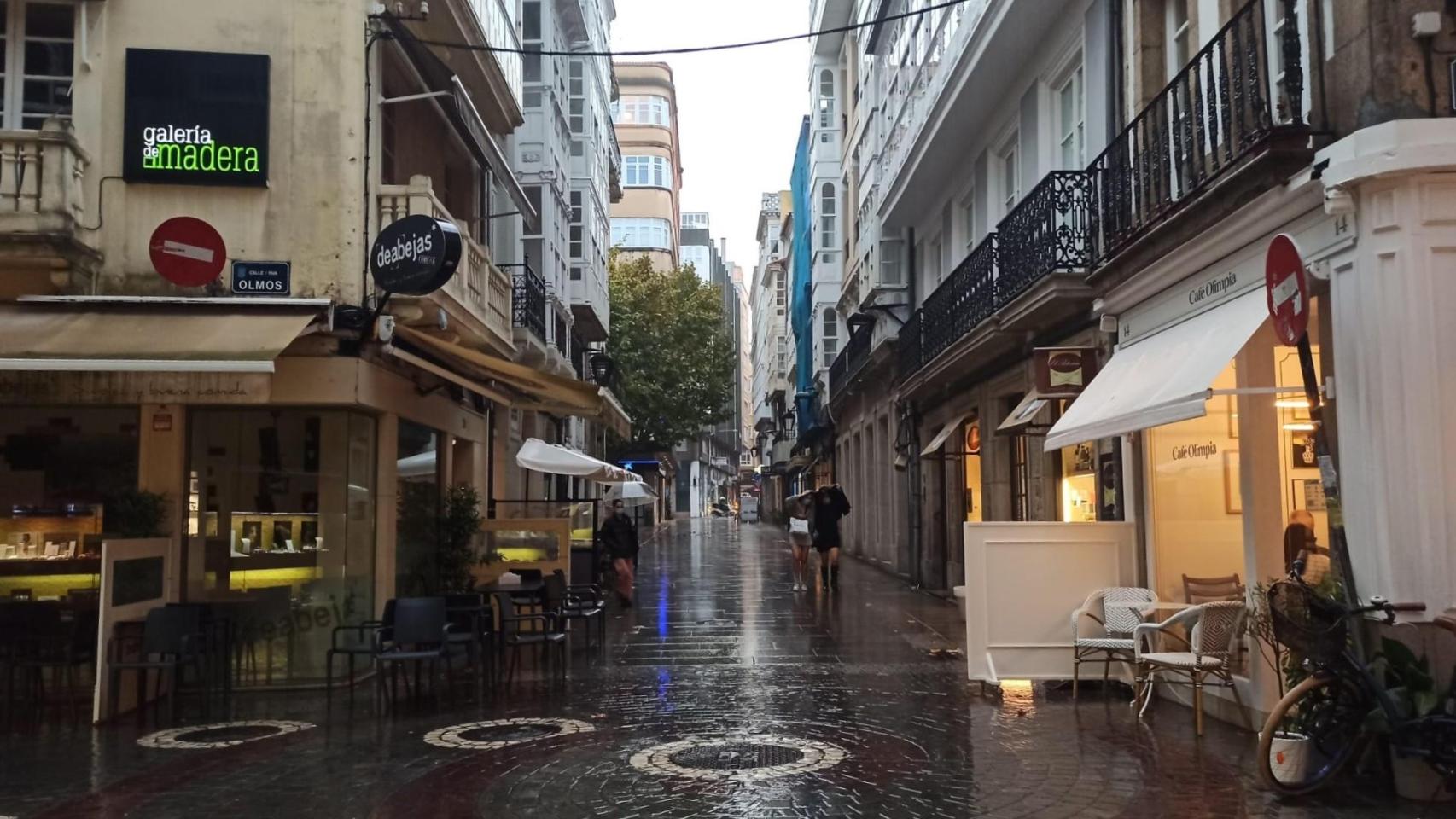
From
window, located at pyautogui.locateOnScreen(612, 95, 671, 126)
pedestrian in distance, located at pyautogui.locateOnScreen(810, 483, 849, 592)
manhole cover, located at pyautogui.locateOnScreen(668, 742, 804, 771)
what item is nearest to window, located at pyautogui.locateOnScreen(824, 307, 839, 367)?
pedestrian in distance, located at pyautogui.locateOnScreen(810, 483, 849, 592)

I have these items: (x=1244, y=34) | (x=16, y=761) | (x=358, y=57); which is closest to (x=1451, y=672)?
(x=1244, y=34)

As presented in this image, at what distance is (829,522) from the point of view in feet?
65.6

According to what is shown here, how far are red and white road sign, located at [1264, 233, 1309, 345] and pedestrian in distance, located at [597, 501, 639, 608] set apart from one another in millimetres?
12776

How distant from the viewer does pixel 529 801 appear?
21.4ft

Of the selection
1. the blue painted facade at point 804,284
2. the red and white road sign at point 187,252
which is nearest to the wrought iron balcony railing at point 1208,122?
the red and white road sign at point 187,252

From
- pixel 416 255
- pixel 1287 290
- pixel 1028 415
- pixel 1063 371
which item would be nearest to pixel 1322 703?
pixel 1287 290

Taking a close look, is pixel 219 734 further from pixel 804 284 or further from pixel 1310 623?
pixel 804 284

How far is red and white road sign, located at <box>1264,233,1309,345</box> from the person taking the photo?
244 inches

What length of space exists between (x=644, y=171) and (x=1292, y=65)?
6157 centimetres

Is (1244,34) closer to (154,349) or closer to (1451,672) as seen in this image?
(1451,672)

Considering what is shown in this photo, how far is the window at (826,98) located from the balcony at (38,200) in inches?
1143

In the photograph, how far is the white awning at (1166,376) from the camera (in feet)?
24.1

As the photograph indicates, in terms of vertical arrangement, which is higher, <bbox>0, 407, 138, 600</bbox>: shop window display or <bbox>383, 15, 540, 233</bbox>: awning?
<bbox>383, 15, 540, 233</bbox>: awning

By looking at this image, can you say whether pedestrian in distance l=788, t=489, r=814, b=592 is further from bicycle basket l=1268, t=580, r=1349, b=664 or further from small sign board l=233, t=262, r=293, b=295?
Answer: bicycle basket l=1268, t=580, r=1349, b=664
